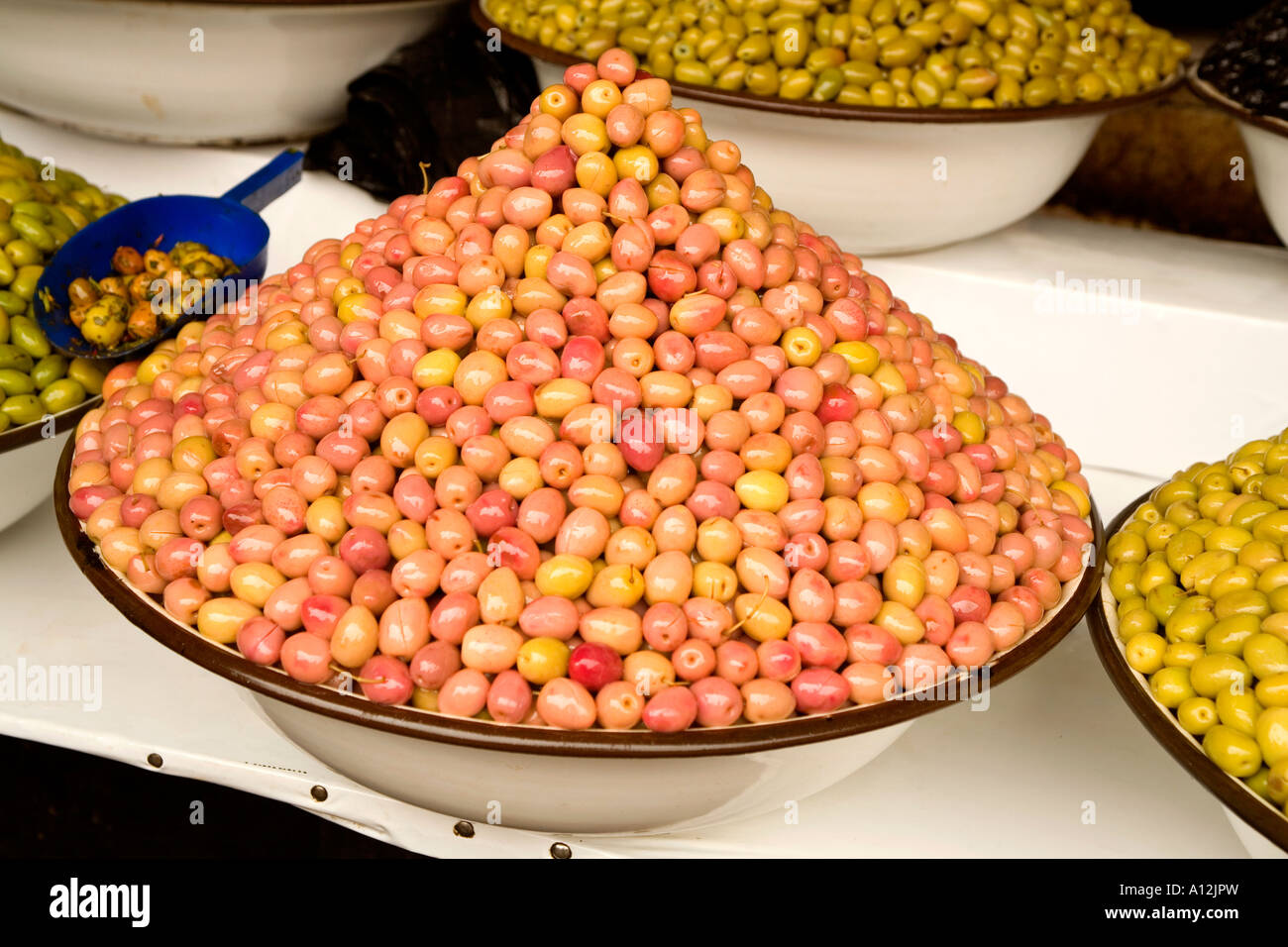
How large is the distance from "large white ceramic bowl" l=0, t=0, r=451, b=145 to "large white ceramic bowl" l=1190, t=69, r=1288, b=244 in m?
1.53

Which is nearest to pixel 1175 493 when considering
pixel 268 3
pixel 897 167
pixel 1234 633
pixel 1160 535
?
pixel 1160 535

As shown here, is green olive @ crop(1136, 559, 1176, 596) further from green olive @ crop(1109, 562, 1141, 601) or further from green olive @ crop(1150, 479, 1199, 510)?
green olive @ crop(1150, 479, 1199, 510)

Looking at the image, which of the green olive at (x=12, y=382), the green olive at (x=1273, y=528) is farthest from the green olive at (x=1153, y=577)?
the green olive at (x=12, y=382)

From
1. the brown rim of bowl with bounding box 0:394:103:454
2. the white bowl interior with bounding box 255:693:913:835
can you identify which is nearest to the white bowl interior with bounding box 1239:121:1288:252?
the white bowl interior with bounding box 255:693:913:835

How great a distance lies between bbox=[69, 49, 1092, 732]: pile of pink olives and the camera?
1.10m

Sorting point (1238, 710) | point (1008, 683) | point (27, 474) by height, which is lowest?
point (1008, 683)

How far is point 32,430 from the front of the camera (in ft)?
5.41

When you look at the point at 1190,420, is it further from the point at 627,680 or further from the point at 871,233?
the point at 627,680

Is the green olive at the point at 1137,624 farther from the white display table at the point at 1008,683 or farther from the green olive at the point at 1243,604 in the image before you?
the white display table at the point at 1008,683

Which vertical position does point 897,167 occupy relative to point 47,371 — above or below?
above

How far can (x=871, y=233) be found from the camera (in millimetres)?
2066

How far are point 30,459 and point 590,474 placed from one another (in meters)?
1.00

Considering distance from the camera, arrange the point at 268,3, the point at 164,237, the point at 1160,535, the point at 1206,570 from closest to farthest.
Answer: the point at 1206,570
the point at 1160,535
the point at 164,237
the point at 268,3

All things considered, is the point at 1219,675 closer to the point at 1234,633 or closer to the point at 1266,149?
the point at 1234,633
